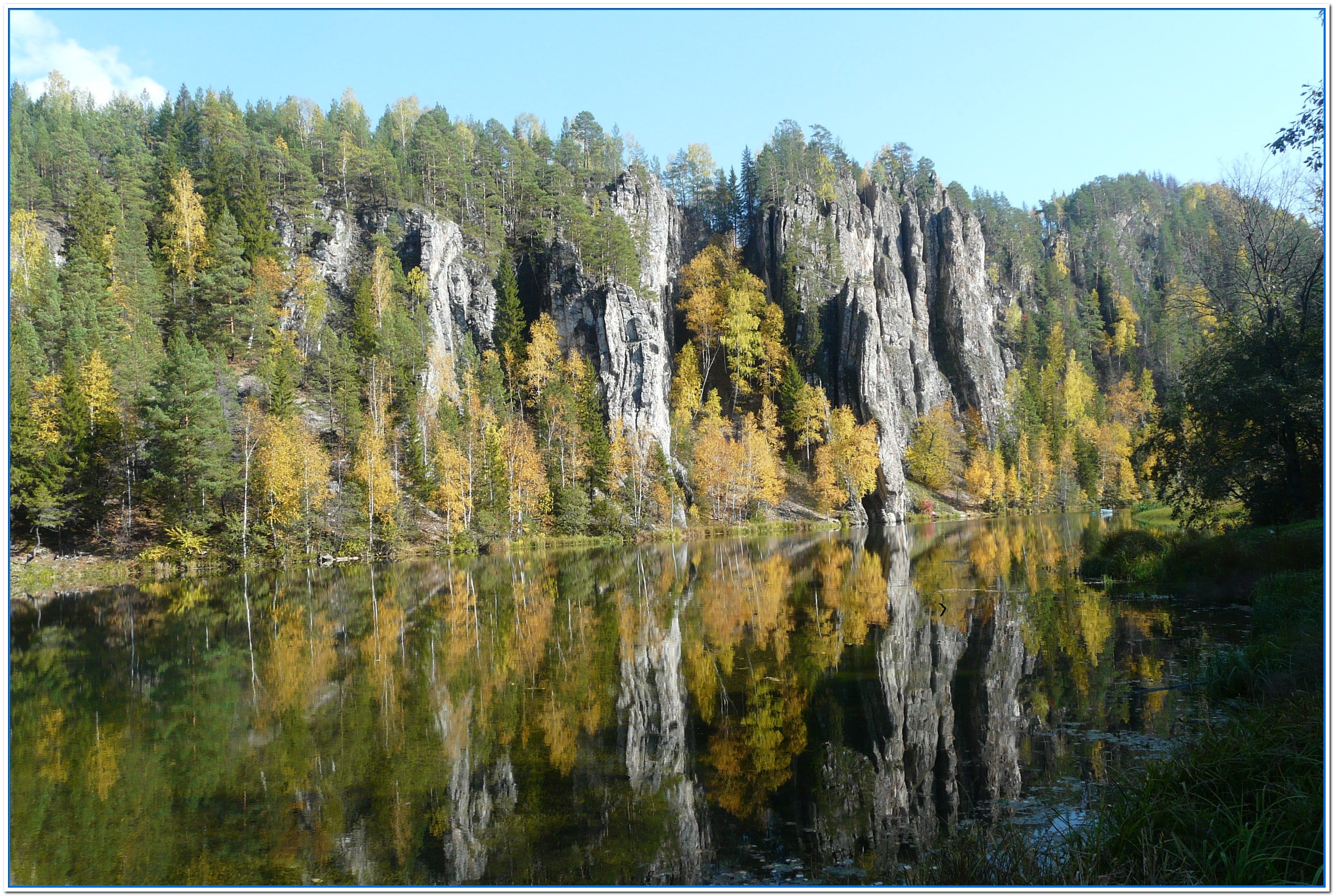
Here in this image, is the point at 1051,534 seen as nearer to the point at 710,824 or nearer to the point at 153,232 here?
the point at 710,824

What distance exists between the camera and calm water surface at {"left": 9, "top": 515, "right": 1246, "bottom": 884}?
18.1 ft

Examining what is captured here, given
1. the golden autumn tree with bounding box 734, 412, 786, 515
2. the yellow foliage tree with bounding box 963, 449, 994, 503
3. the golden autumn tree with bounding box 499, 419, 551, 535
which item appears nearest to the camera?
the golden autumn tree with bounding box 499, 419, 551, 535

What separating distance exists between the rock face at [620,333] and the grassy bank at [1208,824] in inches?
Answer: 1812

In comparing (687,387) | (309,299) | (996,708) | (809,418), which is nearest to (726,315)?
(687,387)

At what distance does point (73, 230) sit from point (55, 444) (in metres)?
28.7

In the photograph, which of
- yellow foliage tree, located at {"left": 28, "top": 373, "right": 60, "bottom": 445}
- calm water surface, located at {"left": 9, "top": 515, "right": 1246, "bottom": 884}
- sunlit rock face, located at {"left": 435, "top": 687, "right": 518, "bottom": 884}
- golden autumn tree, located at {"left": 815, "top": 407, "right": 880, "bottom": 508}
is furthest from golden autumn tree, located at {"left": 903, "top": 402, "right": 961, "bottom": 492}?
sunlit rock face, located at {"left": 435, "top": 687, "right": 518, "bottom": 884}

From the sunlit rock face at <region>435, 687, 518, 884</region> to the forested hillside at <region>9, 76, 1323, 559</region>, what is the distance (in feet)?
22.3

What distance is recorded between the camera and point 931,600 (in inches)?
638

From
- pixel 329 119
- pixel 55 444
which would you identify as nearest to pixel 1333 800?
pixel 55 444

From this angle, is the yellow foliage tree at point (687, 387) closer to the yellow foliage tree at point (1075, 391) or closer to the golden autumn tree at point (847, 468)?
the golden autumn tree at point (847, 468)

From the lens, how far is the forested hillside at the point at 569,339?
66.1 ft

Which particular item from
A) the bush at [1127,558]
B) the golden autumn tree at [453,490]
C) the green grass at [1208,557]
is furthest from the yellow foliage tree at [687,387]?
the green grass at [1208,557]

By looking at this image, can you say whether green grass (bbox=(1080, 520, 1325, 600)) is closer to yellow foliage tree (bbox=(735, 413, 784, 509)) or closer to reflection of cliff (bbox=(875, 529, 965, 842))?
reflection of cliff (bbox=(875, 529, 965, 842))

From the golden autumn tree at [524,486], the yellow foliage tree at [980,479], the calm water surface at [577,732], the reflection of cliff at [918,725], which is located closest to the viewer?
the calm water surface at [577,732]
